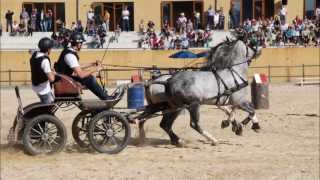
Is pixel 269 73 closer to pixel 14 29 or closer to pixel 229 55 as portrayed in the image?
pixel 14 29

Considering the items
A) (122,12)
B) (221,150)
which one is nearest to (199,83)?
(221,150)

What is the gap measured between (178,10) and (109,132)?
24360 mm

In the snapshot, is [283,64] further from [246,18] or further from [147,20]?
[147,20]

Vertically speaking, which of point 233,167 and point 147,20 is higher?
point 147,20

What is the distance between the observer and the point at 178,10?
118 ft

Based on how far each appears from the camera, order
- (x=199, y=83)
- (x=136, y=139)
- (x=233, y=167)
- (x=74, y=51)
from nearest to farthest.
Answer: (x=233, y=167), (x=74, y=51), (x=199, y=83), (x=136, y=139)

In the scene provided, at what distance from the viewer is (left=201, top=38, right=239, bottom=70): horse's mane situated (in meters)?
13.4

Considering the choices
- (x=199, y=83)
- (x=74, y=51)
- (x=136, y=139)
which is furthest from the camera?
(x=136, y=139)

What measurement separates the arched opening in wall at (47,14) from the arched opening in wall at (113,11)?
1.90 metres

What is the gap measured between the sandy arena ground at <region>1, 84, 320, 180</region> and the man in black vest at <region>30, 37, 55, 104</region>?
958mm

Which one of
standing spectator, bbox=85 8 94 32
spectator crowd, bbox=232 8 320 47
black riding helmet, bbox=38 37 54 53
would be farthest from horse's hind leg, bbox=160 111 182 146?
spectator crowd, bbox=232 8 320 47

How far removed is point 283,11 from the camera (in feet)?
121

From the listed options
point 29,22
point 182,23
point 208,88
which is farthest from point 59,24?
point 208,88

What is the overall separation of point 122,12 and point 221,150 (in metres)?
21.8
